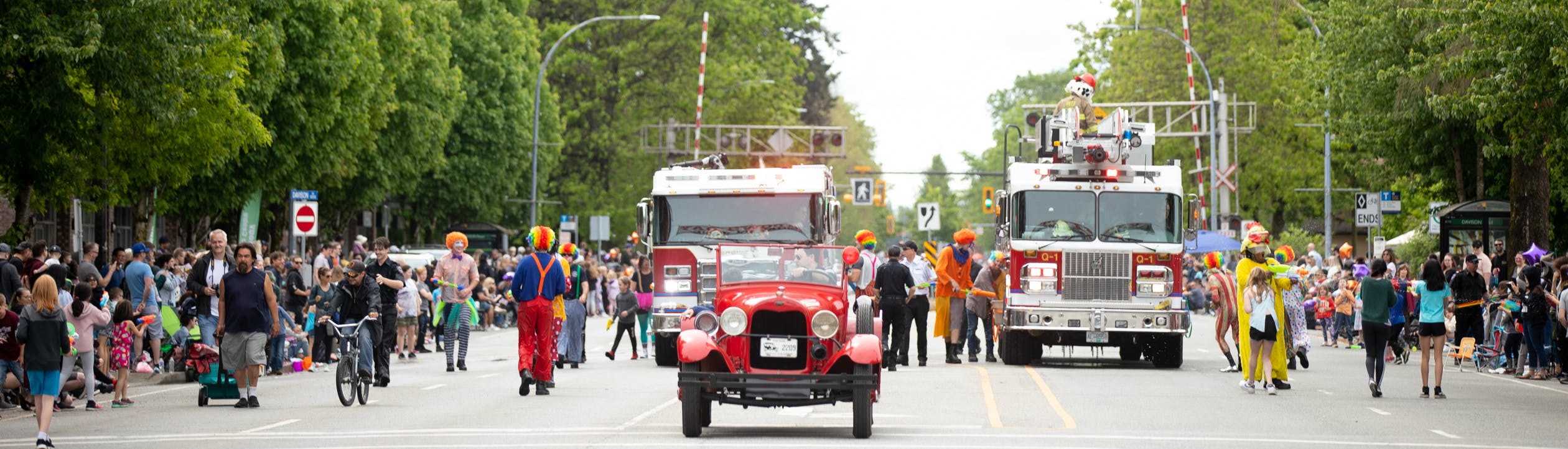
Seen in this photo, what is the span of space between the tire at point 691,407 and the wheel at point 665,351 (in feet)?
35.2

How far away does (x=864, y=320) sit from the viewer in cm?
1504

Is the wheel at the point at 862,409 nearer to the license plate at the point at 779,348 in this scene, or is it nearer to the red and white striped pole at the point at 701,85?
the license plate at the point at 779,348

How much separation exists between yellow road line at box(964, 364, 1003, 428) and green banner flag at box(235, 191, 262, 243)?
21.6m

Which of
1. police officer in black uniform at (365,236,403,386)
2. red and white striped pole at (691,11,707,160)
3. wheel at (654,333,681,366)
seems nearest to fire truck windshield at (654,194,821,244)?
wheel at (654,333,681,366)

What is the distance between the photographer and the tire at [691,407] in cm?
1473

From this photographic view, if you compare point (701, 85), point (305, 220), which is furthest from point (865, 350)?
point (701, 85)

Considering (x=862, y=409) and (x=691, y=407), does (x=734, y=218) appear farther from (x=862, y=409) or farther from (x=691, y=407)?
(x=862, y=409)

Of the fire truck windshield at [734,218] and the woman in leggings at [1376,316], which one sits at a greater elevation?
the fire truck windshield at [734,218]

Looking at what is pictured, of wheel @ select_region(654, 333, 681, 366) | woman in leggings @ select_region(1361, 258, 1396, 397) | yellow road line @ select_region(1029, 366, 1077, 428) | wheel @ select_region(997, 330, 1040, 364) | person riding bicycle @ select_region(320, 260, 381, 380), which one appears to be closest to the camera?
yellow road line @ select_region(1029, 366, 1077, 428)

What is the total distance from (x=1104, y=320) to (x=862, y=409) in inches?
423

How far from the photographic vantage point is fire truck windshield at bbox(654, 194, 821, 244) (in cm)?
2522

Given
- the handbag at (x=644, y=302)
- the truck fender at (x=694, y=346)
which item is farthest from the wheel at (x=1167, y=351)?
the truck fender at (x=694, y=346)

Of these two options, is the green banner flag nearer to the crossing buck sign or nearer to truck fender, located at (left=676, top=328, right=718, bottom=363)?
the crossing buck sign

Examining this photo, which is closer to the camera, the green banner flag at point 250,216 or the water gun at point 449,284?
the water gun at point 449,284
